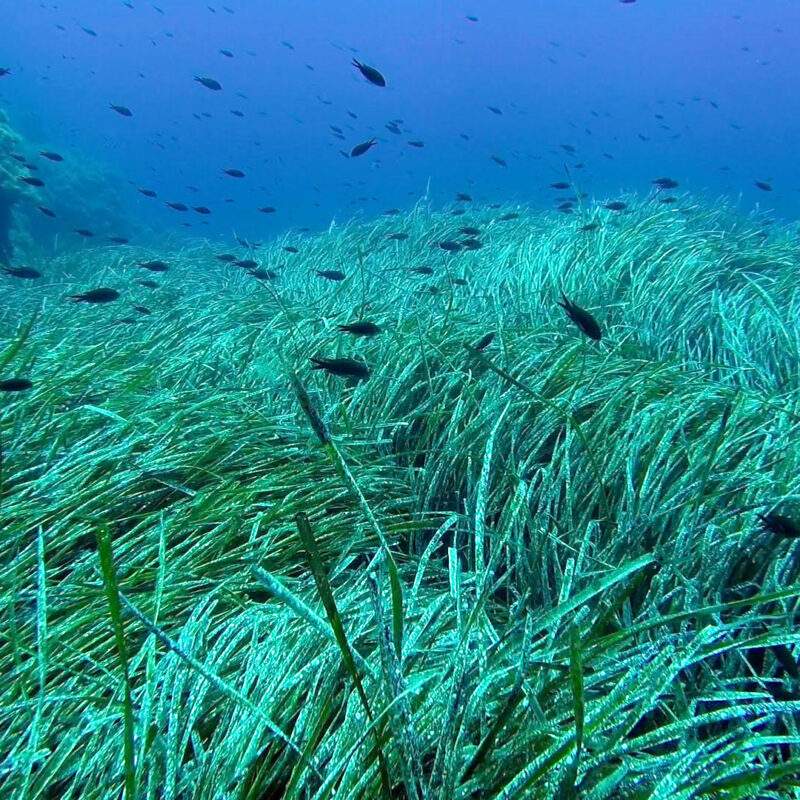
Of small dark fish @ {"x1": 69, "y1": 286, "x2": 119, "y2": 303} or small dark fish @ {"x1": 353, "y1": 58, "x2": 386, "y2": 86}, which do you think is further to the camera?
small dark fish @ {"x1": 353, "y1": 58, "x2": 386, "y2": 86}

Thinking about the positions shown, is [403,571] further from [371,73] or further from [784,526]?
[371,73]

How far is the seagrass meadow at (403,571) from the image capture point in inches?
43.8

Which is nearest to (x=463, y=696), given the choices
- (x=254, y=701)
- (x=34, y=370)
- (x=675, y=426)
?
(x=254, y=701)

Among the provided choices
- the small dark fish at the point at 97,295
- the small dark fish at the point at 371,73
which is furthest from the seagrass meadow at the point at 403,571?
the small dark fish at the point at 371,73

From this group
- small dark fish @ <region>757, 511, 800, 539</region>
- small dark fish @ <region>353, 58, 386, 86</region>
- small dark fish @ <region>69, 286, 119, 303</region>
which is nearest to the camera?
small dark fish @ <region>757, 511, 800, 539</region>

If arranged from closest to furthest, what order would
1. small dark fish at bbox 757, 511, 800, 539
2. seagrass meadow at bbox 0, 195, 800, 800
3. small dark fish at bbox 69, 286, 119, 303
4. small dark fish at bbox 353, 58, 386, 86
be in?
1. seagrass meadow at bbox 0, 195, 800, 800
2. small dark fish at bbox 757, 511, 800, 539
3. small dark fish at bbox 69, 286, 119, 303
4. small dark fish at bbox 353, 58, 386, 86

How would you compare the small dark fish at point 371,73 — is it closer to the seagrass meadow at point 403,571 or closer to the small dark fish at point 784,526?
the seagrass meadow at point 403,571

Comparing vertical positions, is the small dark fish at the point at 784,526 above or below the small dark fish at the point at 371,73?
below

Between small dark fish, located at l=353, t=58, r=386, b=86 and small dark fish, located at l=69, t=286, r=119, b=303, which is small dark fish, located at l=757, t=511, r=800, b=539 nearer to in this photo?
small dark fish, located at l=69, t=286, r=119, b=303

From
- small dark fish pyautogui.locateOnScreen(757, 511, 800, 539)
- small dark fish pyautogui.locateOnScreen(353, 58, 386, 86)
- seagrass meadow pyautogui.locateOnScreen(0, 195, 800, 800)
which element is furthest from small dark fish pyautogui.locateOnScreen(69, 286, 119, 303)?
small dark fish pyautogui.locateOnScreen(757, 511, 800, 539)

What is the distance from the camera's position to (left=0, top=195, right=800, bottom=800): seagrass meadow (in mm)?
1111

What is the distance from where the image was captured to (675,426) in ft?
7.59

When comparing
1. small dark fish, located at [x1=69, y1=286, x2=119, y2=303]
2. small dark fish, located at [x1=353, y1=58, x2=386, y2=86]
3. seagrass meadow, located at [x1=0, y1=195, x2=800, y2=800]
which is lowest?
seagrass meadow, located at [x1=0, y1=195, x2=800, y2=800]

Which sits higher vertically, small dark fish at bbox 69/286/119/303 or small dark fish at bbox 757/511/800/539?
small dark fish at bbox 69/286/119/303
